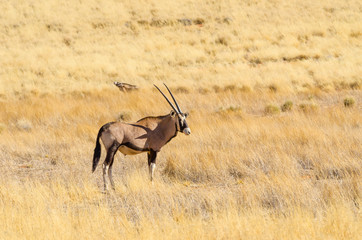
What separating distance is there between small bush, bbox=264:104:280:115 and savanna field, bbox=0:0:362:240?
0.11ft

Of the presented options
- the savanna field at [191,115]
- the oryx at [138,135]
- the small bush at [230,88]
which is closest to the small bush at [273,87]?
the savanna field at [191,115]

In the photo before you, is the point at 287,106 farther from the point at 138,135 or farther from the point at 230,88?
the point at 138,135

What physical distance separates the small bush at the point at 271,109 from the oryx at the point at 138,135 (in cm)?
856

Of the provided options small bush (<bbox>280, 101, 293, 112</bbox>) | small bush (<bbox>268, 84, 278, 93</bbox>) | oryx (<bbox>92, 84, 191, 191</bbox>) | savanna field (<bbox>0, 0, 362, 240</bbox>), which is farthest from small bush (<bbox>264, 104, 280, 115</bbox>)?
oryx (<bbox>92, 84, 191, 191</bbox>)

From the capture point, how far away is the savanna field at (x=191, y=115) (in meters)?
5.84

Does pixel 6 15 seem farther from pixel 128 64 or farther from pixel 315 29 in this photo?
pixel 315 29

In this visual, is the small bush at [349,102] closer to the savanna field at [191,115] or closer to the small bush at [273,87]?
the savanna field at [191,115]

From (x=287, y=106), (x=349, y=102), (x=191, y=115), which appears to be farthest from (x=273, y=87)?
(x=191, y=115)

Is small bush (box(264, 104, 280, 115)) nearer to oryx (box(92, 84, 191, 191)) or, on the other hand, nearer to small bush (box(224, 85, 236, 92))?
small bush (box(224, 85, 236, 92))

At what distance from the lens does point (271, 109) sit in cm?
1617

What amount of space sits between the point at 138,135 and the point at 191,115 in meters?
7.64

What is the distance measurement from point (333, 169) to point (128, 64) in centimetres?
2215

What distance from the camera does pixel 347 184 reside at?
23.0 feet

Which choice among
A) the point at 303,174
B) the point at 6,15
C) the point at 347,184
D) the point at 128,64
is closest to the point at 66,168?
the point at 303,174
